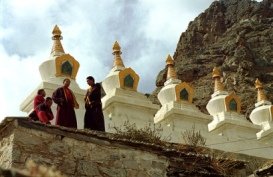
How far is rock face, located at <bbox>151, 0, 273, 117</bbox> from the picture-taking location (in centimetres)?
3433

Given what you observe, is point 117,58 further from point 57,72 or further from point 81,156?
point 81,156

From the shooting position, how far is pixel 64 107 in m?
10.4

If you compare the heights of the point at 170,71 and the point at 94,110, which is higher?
the point at 170,71

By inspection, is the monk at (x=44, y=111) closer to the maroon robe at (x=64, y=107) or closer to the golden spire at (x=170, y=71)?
the maroon robe at (x=64, y=107)

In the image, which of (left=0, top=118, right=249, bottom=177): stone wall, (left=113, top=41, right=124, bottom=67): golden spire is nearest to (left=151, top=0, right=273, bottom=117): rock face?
(left=113, top=41, right=124, bottom=67): golden spire

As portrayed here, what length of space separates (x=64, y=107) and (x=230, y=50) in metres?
29.7

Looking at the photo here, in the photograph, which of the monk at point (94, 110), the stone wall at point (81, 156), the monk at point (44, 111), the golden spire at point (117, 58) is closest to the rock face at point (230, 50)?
the golden spire at point (117, 58)

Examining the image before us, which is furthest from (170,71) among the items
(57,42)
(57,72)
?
(57,72)

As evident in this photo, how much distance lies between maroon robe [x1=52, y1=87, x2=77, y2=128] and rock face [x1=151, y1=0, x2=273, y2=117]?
20808mm

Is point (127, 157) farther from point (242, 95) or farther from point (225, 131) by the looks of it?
point (242, 95)

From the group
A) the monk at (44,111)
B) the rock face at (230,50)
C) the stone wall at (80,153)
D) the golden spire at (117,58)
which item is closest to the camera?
the stone wall at (80,153)

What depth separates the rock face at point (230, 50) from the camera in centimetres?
3433

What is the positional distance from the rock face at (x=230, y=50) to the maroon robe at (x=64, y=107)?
2081cm

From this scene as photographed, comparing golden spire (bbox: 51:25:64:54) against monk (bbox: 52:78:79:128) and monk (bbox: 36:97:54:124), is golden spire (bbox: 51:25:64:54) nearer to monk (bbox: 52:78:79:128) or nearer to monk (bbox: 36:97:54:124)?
monk (bbox: 52:78:79:128)
